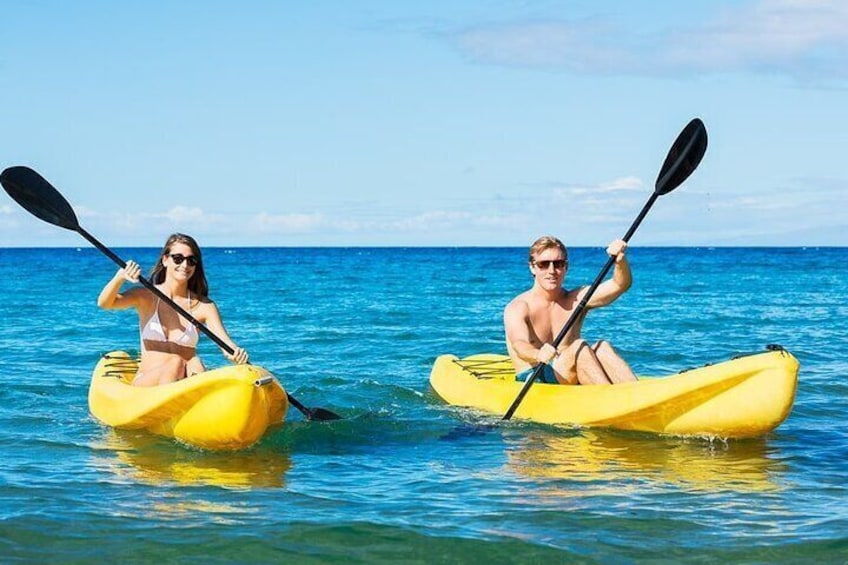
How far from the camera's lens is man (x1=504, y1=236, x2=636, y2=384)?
7836 millimetres

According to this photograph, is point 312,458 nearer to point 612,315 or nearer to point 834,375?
point 834,375

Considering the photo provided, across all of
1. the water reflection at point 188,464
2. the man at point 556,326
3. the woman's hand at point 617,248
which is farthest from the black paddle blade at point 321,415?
the woman's hand at point 617,248

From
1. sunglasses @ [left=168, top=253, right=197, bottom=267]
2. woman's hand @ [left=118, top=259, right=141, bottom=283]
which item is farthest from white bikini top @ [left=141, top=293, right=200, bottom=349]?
woman's hand @ [left=118, top=259, right=141, bottom=283]

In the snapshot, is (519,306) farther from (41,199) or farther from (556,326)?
(41,199)

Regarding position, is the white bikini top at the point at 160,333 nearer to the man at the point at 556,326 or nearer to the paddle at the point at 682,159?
the man at the point at 556,326

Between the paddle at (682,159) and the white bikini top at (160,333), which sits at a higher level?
the paddle at (682,159)

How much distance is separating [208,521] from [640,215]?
401 cm

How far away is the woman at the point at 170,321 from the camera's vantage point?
7461 mm

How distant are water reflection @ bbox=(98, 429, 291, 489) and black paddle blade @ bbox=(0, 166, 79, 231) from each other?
1.56 metres

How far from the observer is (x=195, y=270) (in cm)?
746

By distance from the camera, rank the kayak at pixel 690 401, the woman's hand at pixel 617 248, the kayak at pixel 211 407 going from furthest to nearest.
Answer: the woman's hand at pixel 617 248
the kayak at pixel 690 401
the kayak at pixel 211 407

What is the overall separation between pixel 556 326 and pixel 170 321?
8.54ft

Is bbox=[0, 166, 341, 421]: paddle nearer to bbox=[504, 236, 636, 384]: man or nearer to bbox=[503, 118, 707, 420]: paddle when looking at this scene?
bbox=[504, 236, 636, 384]: man

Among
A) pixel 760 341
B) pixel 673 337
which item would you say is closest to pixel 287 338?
pixel 673 337
